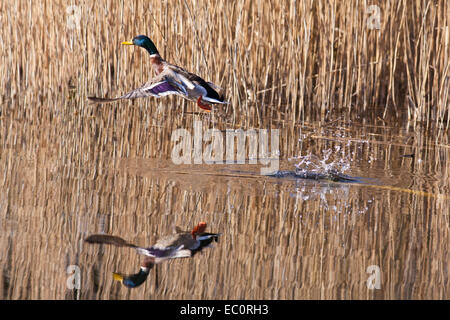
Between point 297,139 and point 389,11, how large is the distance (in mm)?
1731

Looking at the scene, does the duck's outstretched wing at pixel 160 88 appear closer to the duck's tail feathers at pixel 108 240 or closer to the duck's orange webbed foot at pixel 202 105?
the duck's orange webbed foot at pixel 202 105

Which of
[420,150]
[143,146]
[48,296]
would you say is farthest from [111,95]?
[48,296]

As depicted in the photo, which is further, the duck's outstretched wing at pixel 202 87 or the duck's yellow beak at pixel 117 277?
the duck's outstretched wing at pixel 202 87

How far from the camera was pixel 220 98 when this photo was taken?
390cm

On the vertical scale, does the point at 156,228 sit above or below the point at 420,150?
below

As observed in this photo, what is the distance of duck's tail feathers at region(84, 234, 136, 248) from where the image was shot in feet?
8.68

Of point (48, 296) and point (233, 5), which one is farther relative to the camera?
point (233, 5)

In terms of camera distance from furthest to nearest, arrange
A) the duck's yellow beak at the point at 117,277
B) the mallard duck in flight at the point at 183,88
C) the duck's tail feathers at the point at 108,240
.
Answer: the mallard duck in flight at the point at 183,88, the duck's tail feathers at the point at 108,240, the duck's yellow beak at the point at 117,277

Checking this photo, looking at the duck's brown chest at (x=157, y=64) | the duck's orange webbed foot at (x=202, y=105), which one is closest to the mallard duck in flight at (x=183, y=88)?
the duck's orange webbed foot at (x=202, y=105)

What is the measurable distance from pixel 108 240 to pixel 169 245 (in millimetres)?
225

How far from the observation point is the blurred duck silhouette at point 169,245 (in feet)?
8.16

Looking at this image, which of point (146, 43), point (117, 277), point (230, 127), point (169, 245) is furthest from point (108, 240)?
point (230, 127)

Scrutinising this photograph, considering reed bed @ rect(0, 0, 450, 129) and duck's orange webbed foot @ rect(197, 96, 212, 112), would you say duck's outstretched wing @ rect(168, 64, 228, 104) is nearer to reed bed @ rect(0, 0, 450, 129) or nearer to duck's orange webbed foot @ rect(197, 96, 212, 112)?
duck's orange webbed foot @ rect(197, 96, 212, 112)

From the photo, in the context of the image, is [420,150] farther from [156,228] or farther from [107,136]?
[156,228]
